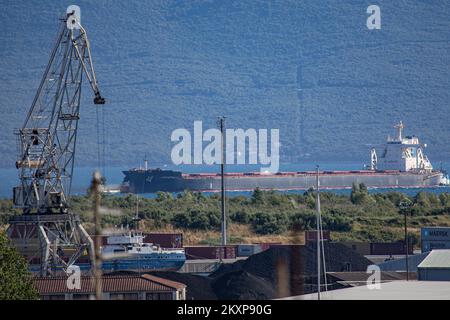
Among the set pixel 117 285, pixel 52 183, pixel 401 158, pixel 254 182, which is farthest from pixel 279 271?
pixel 401 158

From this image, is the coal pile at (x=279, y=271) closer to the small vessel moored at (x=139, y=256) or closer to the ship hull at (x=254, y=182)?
the small vessel moored at (x=139, y=256)

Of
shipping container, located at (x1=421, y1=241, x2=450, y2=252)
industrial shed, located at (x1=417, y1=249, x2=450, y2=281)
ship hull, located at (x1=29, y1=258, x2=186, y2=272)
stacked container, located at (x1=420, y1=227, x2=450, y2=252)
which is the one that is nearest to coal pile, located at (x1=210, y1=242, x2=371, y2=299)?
industrial shed, located at (x1=417, y1=249, x2=450, y2=281)

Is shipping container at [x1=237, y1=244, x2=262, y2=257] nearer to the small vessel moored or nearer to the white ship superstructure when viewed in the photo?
the small vessel moored

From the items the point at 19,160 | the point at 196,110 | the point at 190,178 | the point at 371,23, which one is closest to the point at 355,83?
the point at 371,23

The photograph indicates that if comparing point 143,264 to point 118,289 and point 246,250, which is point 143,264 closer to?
point 246,250

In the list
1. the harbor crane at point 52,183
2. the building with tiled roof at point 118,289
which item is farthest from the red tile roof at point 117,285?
the harbor crane at point 52,183

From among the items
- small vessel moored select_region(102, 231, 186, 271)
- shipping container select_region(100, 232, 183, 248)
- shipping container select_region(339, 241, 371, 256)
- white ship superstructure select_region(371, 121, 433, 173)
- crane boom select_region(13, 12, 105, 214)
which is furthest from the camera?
white ship superstructure select_region(371, 121, 433, 173)

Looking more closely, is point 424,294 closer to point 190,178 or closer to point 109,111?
point 190,178
